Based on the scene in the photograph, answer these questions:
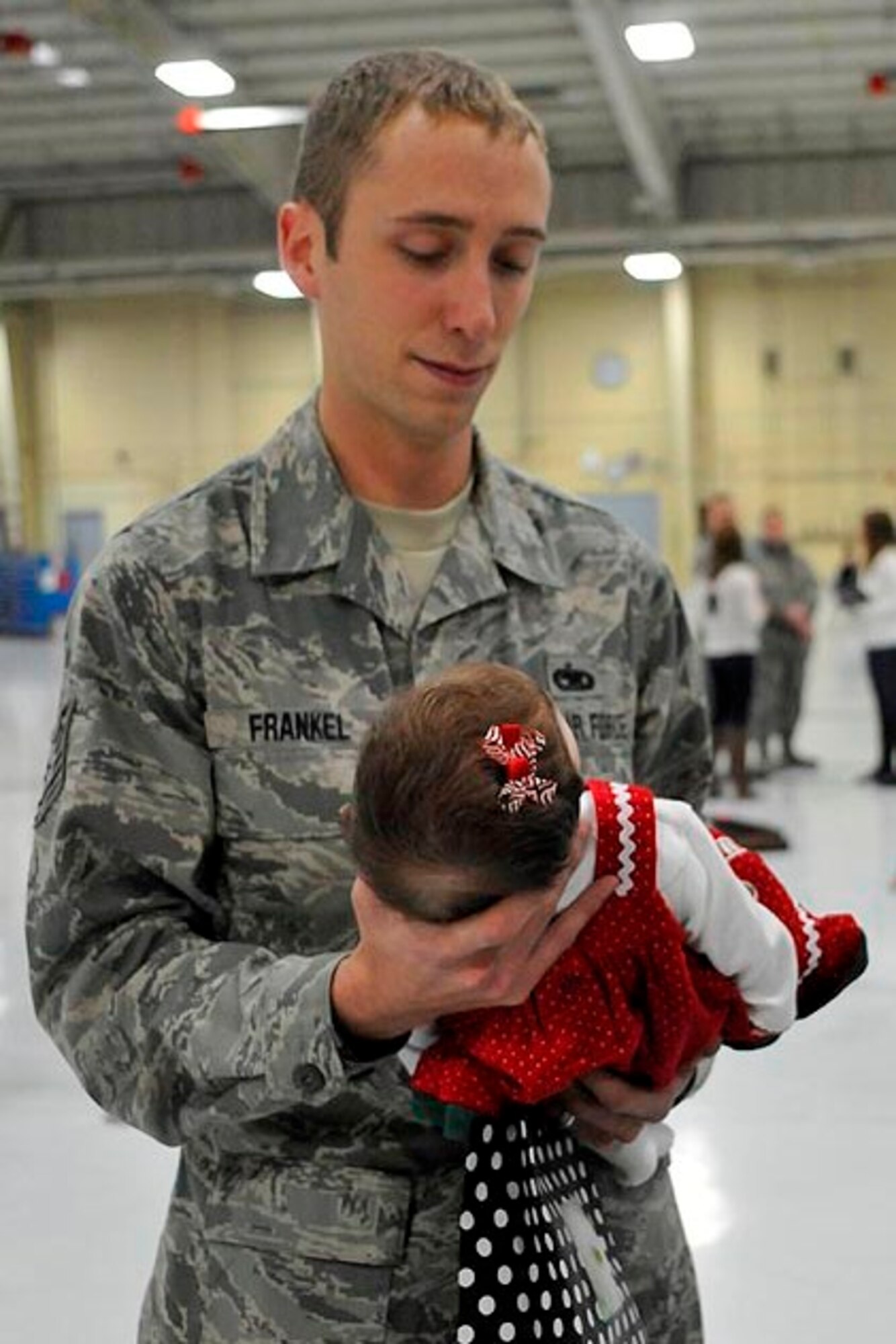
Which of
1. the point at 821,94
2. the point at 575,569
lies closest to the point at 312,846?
the point at 575,569

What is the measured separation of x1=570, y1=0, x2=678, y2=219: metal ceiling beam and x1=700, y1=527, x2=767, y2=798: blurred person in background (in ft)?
19.3

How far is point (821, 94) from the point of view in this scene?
1781 cm

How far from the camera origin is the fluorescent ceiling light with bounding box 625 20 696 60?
1358cm

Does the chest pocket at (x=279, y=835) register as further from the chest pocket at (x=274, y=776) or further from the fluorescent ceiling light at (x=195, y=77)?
the fluorescent ceiling light at (x=195, y=77)

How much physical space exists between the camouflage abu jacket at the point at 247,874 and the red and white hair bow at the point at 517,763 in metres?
0.19

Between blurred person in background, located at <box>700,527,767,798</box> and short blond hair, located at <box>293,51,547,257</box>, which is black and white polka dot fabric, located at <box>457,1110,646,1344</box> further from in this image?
blurred person in background, located at <box>700,527,767,798</box>

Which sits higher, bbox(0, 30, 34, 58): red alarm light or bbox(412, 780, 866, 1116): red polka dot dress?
bbox(0, 30, 34, 58): red alarm light

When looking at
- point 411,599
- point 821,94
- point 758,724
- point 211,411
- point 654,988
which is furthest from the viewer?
point 211,411

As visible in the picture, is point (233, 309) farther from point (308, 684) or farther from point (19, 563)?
point (308, 684)

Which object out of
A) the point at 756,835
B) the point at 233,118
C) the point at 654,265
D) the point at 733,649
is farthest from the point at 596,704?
the point at 654,265

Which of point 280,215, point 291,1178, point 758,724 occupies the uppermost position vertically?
point 280,215

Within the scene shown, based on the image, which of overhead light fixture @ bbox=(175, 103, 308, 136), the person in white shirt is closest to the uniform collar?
the person in white shirt

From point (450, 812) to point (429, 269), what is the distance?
1.51 feet

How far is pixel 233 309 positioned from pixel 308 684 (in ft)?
78.8
